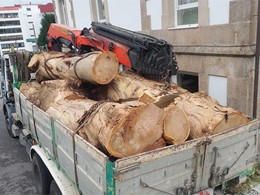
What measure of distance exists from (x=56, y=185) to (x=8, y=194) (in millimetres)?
2048

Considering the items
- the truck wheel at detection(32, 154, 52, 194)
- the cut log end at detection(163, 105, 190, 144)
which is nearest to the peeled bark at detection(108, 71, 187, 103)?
the cut log end at detection(163, 105, 190, 144)

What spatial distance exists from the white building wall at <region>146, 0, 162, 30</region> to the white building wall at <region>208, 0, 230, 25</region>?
5.01ft

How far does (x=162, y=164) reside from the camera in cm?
247

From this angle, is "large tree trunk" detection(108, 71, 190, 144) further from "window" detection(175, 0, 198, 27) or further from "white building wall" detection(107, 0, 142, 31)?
"white building wall" detection(107, 0, 142, 31)

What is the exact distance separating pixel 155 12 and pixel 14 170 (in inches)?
190

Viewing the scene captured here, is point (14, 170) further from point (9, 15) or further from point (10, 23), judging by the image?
point (9, 15)

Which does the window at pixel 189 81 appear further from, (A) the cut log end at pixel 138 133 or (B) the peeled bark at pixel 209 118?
(A) the cut log end at pixel 138 133

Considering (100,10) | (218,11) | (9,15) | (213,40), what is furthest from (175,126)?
(9,15)

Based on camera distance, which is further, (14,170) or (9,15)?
(9,15)

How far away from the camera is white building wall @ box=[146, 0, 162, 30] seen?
22.0 ft

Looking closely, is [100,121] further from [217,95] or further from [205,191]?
[217,95]

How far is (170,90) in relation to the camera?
13.3 ft

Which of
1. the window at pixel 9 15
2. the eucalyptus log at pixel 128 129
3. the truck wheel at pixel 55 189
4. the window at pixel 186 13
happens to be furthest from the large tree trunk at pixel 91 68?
the window at pixel 9 15

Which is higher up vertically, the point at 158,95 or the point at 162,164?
the point at 158,95
